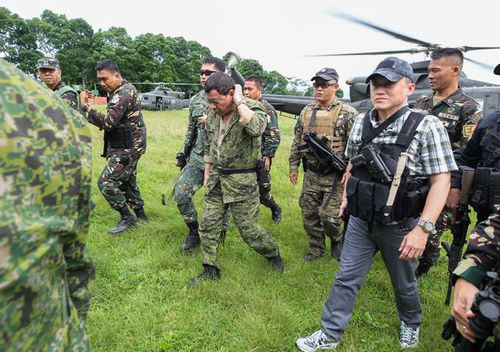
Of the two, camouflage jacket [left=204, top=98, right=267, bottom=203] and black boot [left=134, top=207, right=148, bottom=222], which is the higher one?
camouflage jacket [left=204, top=98, right=267, bottom=203]

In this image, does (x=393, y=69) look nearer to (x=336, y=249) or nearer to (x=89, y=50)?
(x=336, y=249)

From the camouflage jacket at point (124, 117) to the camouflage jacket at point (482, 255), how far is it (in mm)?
3781

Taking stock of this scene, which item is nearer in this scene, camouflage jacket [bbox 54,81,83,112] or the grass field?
the grass field

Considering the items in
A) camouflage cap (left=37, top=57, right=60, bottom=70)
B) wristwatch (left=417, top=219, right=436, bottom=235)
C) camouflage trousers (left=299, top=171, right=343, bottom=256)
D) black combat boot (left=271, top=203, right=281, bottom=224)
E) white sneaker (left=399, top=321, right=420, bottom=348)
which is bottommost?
black combat boot (left=271, top=203, right=281, bottom=224)

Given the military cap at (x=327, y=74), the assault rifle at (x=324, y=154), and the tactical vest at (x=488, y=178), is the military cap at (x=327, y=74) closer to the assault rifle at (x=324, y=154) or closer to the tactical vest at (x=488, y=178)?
the assault rifle at (x=324, y=154)

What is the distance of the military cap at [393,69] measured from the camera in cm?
213

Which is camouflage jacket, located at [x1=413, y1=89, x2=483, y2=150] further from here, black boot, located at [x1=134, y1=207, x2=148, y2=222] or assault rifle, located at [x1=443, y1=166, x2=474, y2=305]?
black boot, located at [x1=134, y1=207, x2=148, y2=222]

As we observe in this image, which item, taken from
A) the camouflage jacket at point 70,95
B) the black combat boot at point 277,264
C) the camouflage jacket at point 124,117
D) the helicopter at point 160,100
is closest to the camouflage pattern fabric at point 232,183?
the black combat boot at point 277,264

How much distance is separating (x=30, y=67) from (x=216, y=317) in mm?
50146

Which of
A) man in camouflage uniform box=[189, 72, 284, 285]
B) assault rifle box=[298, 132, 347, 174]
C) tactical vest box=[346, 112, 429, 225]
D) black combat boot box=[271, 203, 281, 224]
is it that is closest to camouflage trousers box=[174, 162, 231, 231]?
man in camouflage uniform box=[189, 72, 284, 285]

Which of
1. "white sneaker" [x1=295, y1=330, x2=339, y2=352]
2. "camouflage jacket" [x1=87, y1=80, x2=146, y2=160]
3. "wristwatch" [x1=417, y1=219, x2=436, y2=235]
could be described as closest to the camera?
"wristwatch" [x1=417, y1=219, x2=436, y2=235]

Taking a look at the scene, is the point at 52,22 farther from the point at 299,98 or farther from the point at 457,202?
the point at 457,202

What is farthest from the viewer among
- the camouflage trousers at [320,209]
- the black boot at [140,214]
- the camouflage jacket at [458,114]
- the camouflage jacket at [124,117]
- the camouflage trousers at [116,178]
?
the black boot at [140,214]

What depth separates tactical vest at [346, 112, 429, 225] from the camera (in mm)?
2137
